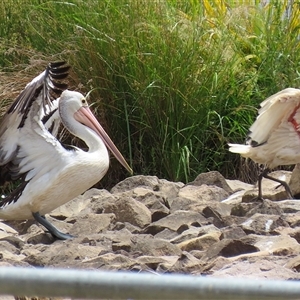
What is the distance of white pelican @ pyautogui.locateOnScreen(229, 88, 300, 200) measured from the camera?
7.58 meters

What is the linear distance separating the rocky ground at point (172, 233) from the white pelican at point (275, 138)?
30 centimetres

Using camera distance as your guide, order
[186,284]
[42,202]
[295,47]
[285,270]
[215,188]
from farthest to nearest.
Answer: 1. [295,47]
2. [215,188]
3. [42,202]
4. [285,270]
5. [186,284]

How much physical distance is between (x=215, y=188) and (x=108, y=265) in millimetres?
2813

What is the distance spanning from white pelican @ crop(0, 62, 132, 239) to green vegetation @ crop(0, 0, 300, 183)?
2379 mm

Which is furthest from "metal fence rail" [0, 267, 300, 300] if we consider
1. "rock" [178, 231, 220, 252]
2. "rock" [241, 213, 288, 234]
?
"rock" [241, 213, 288, 234]

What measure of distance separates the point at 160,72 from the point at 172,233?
10.5ft

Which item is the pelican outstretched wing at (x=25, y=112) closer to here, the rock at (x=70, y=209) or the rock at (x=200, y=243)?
the rock at (x=70, y=209)

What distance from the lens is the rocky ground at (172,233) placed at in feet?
14.8

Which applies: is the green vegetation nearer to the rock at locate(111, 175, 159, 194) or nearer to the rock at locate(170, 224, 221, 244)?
the rock at locate(111, 175, 159, 194)

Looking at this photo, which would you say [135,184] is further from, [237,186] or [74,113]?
[74,113]

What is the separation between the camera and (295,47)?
9.30m

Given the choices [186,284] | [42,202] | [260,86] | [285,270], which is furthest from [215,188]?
[186,284]

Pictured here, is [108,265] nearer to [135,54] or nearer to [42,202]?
[42,202]

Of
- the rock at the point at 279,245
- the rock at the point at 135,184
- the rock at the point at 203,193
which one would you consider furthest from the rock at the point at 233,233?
the rock at the point at 135,184
